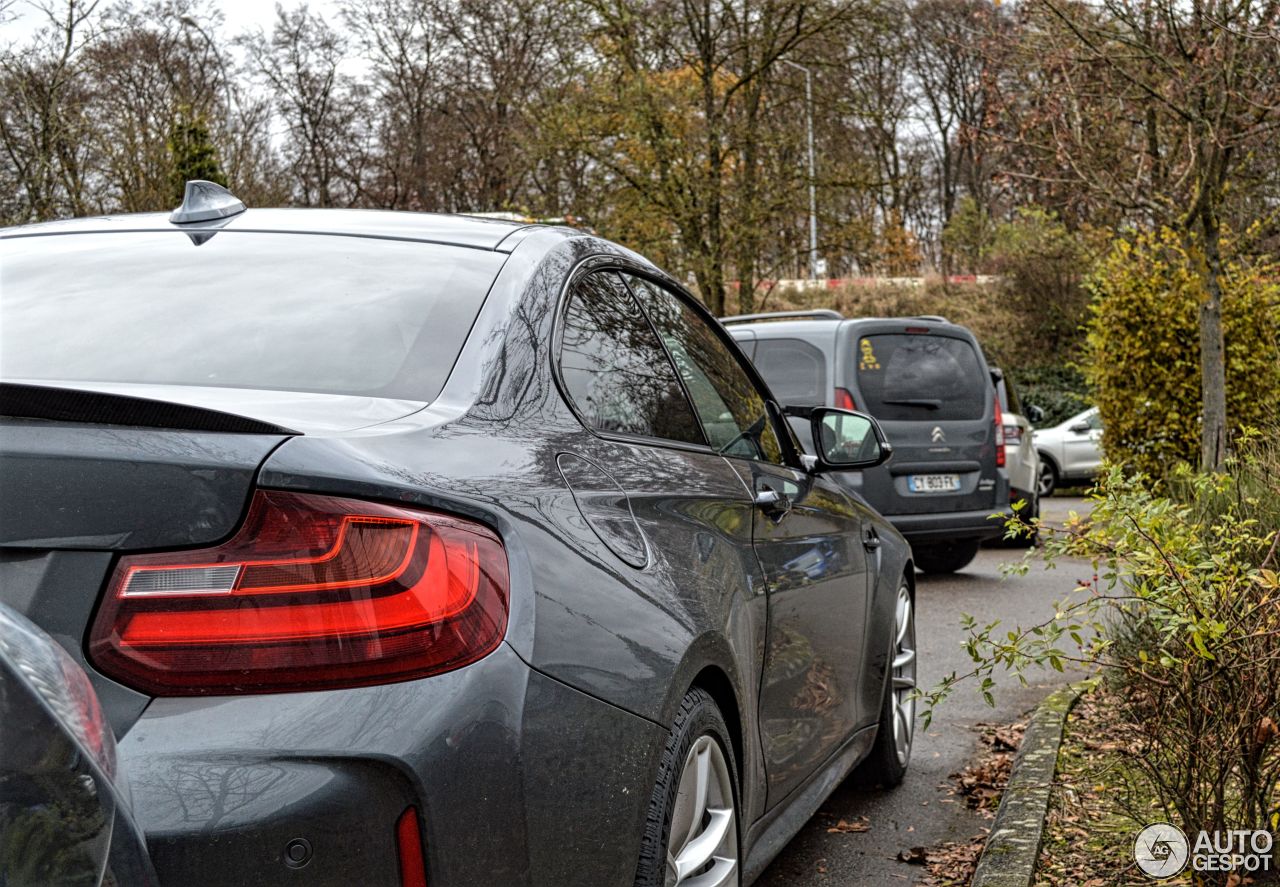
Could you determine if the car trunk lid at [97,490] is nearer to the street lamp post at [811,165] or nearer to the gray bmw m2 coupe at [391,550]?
the gray bmw m2 coupe at [391,550]

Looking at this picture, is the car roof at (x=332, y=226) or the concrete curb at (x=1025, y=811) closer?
the car roof at (x=332, y=226)

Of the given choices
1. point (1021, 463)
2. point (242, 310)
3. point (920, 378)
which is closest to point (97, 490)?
point (242, 310)

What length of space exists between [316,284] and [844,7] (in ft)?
73.1

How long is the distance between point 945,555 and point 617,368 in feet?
33.1

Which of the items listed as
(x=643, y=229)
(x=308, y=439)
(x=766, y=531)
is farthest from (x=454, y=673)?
(x=643, y=229)

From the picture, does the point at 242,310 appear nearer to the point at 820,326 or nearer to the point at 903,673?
the point at 903,673

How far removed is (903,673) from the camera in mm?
5438

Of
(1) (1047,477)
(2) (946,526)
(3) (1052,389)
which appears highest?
(2) (946,526)

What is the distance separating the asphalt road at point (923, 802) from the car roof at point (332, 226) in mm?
2303

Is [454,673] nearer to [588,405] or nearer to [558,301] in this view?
[588,405]

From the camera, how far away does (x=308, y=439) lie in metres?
2.09

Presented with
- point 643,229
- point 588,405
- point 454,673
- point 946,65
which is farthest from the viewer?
point 946,65

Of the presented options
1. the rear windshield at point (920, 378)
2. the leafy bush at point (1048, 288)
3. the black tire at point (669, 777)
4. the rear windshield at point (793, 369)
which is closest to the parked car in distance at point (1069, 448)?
the leafy bush at point (1048, 288)

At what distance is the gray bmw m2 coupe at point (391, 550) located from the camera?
193cm
